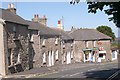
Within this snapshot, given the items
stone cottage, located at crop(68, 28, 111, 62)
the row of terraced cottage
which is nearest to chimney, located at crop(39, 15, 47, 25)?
the row of terraced cottage

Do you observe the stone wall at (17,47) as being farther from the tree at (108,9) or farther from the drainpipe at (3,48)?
the tree at (108,9)

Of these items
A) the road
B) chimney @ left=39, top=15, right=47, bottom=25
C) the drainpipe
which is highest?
chimney @ left=39, top=15, right=47, bottom=25

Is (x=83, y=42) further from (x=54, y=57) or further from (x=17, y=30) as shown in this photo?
(x=17, y=30)

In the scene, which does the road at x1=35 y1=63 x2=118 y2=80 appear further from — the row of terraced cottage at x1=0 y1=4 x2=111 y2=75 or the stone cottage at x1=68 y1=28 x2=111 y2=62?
the stone cottage at x1=68 y1=28 x2=111 y2=62

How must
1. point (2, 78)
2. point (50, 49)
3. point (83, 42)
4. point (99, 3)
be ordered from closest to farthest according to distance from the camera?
1. point (99, 3)
2. point (2, 78)
3. point (50, 49)
4. point (83, 42)

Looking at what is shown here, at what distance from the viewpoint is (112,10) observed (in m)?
14.7

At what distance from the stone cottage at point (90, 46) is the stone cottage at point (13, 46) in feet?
66.3

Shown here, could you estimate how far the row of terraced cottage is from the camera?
2602cm

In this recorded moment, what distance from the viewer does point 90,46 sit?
52750mm

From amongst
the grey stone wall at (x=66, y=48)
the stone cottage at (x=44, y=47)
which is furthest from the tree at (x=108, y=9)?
the grey stone wall at (x=66, y=48)

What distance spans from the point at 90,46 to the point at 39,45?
19.3 meters

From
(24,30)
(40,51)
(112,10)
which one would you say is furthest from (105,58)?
(112,10)

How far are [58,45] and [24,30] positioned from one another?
1190 cm

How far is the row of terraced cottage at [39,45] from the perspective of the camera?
2602 cm
